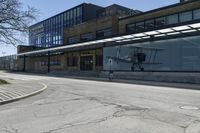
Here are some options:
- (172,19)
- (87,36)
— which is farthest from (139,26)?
(87,36)

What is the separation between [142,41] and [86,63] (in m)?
17.5

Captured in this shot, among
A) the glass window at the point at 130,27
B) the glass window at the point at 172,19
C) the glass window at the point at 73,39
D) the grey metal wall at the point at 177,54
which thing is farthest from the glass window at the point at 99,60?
the glass window at the point at 172,19

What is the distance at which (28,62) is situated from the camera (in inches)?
2921

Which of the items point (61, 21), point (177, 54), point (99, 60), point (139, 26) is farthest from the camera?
point (61, 21)

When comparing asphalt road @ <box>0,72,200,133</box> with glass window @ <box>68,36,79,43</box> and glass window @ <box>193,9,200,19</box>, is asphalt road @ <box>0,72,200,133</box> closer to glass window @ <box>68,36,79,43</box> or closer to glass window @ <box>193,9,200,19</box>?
glass window @ <box>193,9,200,19</box>

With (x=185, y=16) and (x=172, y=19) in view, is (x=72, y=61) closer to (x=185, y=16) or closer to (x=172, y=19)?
(x=172, y=19)

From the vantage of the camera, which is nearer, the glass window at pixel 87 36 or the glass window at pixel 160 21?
the glass window at pixel 160 21

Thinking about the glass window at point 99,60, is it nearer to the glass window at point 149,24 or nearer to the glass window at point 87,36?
the glass window at point 87,36

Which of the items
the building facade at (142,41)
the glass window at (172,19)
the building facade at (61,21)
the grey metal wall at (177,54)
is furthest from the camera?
the building facade at (61,21)

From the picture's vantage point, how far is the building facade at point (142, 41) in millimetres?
26891

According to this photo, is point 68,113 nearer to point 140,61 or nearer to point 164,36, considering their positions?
point 164,36

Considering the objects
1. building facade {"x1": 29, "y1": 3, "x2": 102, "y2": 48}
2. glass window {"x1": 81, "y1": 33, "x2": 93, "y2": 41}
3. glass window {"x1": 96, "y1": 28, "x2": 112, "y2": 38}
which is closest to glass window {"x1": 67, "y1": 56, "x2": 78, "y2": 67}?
glass window {"x1": 81, "y1": 33, "x2": 93, "y2": 41}

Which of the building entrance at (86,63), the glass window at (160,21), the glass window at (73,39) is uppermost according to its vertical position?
the glass window at (160,21)

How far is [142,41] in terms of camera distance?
3250 cm
